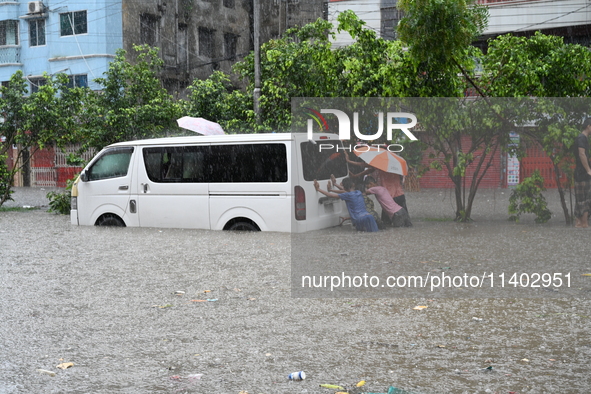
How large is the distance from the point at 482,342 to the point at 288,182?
7.06 meters

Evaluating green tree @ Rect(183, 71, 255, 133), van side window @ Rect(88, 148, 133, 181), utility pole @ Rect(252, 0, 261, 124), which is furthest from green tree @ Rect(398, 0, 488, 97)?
green tree @ Rect(183, 71, 255, 133)

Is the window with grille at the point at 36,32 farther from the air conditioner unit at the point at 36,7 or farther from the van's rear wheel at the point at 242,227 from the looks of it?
the van's rear wheel at the point at 242,227

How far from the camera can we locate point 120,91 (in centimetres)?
2039

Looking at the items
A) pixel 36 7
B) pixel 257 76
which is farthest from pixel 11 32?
pixel 257 76

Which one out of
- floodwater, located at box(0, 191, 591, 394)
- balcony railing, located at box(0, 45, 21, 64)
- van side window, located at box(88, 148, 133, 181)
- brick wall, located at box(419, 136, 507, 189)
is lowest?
floodwater, located at box(0, 191, 591, 394)

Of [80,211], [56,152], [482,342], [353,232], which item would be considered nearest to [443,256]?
[353,232]

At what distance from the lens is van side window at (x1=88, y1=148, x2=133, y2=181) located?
46.2 ft

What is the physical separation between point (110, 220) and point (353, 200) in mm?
5013

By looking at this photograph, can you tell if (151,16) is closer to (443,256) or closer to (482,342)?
(443,256)

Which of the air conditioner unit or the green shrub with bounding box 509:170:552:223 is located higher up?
the air conditioner unit

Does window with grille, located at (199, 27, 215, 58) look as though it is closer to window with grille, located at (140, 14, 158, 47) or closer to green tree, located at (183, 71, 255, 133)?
window with grille, located at (140, 14, 158, 47)

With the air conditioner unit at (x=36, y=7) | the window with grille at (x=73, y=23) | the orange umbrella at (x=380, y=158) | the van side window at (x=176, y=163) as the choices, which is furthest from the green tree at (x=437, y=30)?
the air conditioner unit at (x=36, y=7)

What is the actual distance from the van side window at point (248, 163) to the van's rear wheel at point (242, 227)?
744mm

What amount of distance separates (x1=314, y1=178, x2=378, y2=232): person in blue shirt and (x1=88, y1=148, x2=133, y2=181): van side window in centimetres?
396
